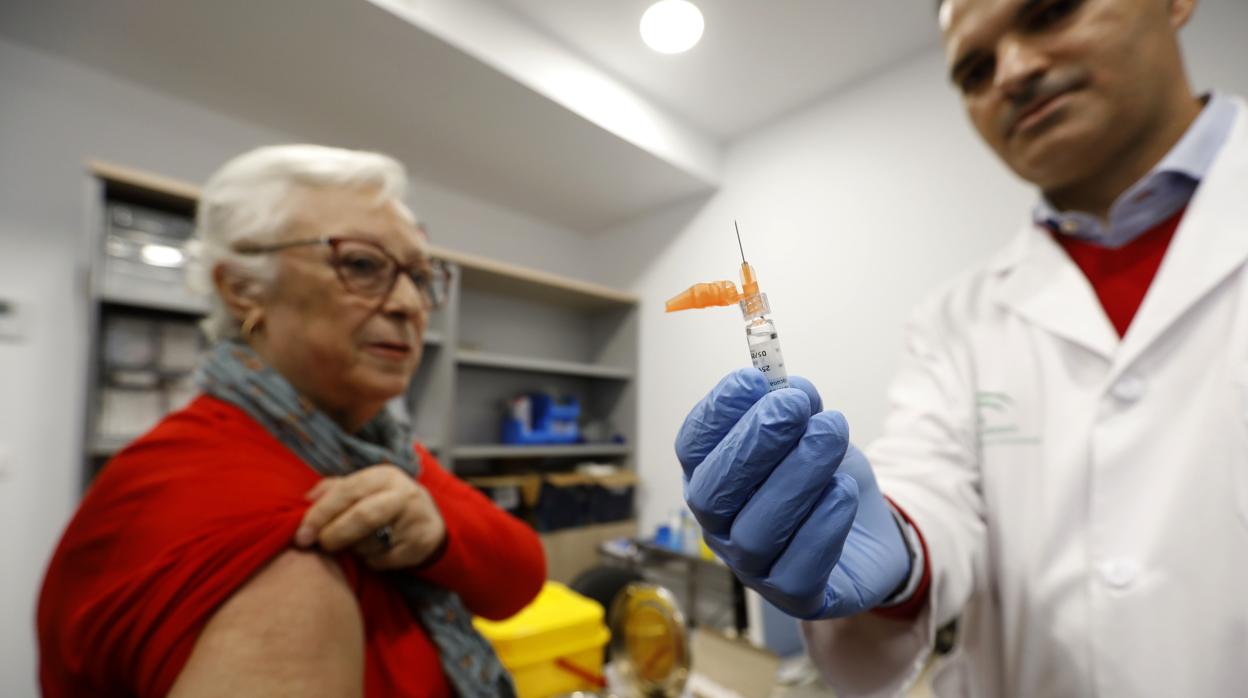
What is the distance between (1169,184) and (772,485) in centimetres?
86

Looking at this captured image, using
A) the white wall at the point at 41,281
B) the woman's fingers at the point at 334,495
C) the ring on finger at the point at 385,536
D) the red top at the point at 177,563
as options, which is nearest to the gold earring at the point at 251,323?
the red top at the point at 177,563

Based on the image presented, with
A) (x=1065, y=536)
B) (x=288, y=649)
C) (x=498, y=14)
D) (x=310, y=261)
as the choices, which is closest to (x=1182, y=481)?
(x=1065, y=536)

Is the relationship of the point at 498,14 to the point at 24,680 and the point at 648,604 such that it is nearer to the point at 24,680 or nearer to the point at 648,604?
the point at 648,604

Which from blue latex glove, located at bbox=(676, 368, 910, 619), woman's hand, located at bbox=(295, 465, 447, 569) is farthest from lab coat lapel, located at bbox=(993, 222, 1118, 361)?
woman's hand, located at bbox=(295, 465, 447, 569)

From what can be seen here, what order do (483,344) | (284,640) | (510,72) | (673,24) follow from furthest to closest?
(483,344) → (510,72) → (284,640) → (673,24)

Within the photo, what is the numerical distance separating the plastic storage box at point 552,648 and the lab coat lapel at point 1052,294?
1000mm

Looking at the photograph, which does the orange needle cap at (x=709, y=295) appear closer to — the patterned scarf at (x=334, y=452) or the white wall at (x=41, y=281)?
the patterned scarf at (x=334, y=452)

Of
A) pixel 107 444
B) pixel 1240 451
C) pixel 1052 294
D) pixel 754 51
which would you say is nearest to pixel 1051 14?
pixel 1052 294

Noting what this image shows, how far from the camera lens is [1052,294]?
2.45ft

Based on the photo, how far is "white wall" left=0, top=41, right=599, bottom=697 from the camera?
5.81ft

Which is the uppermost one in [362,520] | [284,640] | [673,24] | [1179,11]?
[1179,11]

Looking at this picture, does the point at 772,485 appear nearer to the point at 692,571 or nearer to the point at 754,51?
the point at 754,51

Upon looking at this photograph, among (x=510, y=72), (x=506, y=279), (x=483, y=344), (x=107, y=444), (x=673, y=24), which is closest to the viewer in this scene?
(x=673, y=24)

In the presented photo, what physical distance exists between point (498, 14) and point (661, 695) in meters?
1.62
